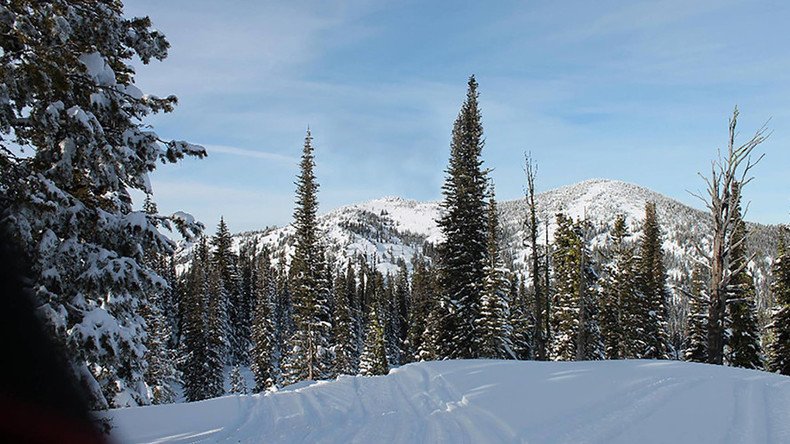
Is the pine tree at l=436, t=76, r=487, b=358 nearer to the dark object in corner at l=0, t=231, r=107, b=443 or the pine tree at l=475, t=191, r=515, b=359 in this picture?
the pine tree at l=475, t=191, r=515, b=359

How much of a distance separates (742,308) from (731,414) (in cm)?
2668

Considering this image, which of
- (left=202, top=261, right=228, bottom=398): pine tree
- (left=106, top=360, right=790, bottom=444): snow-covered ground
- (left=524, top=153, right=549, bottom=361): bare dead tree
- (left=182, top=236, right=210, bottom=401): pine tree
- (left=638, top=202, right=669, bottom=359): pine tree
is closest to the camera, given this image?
(left=106, top=360, right=790, bottom=444): snow-covered ground

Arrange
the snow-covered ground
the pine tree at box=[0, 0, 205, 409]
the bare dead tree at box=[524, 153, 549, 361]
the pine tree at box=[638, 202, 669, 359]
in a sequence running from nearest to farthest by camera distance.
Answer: the pine tree at box=[0, 0, 205, 409], the snow-covered ground, the bare dead tree at box=[524, 153, 549, 361], the pine tree at box=[638, 202, 669, 359]

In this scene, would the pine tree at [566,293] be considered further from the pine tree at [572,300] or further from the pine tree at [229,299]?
the pine tree at [229,299]

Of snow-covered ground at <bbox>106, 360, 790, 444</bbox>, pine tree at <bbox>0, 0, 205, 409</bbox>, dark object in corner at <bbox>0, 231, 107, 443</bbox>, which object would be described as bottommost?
snow-covered ground at <bbox>106, 360, 790, 444</bbox>

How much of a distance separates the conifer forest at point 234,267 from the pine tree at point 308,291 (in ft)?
0.35

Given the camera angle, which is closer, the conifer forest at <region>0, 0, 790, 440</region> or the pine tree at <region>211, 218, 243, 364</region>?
the conifer forest at <region>0, 0, 790, 440</region>

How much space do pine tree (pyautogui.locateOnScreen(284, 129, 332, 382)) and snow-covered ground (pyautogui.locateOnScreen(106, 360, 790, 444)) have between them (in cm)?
2068

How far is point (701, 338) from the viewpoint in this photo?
32781 mm

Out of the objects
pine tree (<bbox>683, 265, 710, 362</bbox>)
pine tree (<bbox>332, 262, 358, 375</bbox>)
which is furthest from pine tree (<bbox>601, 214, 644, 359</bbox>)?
pine tree (<bbox>332, 262, 358, 375</bbox>)

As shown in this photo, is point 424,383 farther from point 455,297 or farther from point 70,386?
point 455,297

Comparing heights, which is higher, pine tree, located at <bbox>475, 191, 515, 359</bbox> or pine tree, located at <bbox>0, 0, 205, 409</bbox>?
pine tree, located at <bbox>0, 0, 205, 409</bbox>

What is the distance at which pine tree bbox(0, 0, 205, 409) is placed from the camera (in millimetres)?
6086

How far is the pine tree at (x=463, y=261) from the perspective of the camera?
85.0ft
